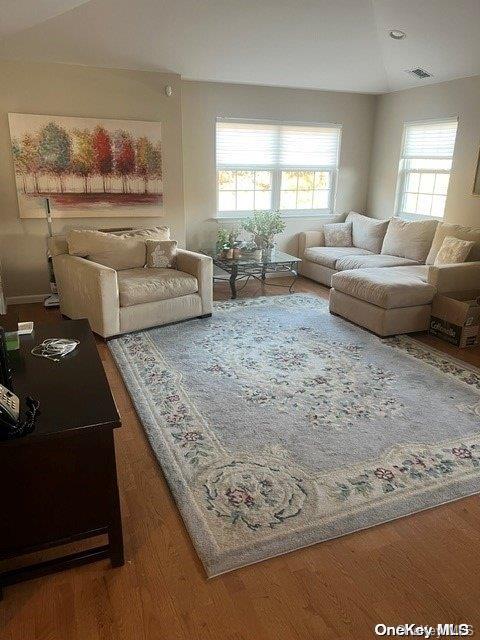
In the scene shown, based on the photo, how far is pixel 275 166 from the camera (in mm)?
5918

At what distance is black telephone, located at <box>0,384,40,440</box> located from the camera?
4.66ft

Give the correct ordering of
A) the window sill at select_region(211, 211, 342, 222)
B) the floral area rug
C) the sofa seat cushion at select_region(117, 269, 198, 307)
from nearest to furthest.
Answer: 1. the floral area rug
2. the sofa seat cushion at select_region(117, 269, 198, 307)
3. the window sill at select_region(211, 211, 342, 222)

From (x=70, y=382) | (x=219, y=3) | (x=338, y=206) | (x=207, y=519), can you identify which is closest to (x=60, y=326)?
(x=70, y=382)

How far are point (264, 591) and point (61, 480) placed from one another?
800 millimetres

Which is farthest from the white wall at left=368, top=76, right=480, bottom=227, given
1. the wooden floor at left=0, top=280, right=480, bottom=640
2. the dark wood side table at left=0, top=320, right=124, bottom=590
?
the dark wood side table at left=0, top=320, right=124, bottom=590

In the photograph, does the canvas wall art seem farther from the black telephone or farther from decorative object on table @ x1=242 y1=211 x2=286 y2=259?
the black telephone

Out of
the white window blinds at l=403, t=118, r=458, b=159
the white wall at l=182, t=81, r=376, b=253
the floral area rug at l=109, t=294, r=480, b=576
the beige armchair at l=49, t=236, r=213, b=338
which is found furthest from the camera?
the white wall at l=182, t=81, r=376, b=253

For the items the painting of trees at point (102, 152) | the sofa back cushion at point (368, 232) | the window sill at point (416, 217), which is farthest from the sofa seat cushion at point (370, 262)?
the painting of trees at point (102, 152)

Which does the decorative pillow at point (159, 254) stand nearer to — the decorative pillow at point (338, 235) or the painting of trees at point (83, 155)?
the painting of trees at point (83, 155)

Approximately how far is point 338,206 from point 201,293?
118 inches

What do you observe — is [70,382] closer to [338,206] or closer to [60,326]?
[60,326]

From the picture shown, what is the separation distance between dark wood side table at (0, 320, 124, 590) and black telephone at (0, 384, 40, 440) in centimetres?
2

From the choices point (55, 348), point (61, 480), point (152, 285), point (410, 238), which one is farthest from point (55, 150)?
point (61, 480)

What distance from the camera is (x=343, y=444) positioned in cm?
245
